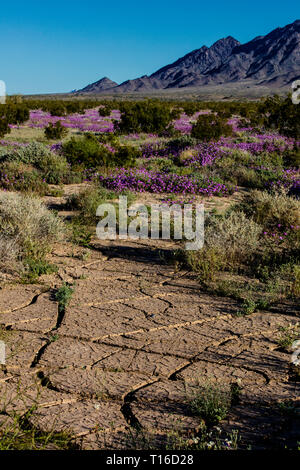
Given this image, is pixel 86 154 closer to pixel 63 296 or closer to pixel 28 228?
pixel 28 228

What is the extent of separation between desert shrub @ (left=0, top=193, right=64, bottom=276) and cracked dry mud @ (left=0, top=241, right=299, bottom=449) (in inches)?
27.6

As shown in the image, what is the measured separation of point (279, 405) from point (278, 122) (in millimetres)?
19421

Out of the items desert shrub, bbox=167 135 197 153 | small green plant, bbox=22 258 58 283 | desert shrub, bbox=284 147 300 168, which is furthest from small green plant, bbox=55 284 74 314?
desert shrub, bbox=167 135 197 153

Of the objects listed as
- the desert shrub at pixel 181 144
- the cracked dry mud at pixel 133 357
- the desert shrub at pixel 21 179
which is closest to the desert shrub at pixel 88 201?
the desert shrub at pixel 21 179

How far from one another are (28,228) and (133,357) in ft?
10.9

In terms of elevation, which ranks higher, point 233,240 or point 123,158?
point 123,158

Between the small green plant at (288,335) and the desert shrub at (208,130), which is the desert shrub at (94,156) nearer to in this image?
the desert shrub at (208,130)

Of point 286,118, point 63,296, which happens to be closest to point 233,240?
point 63,296

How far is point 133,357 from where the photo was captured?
407cm

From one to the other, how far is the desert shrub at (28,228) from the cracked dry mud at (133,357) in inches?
27.6

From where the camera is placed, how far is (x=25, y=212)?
695 centimetres

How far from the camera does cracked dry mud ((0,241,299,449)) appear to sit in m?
3.20

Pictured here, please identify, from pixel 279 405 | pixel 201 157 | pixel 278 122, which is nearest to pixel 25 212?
pixel 279 405
